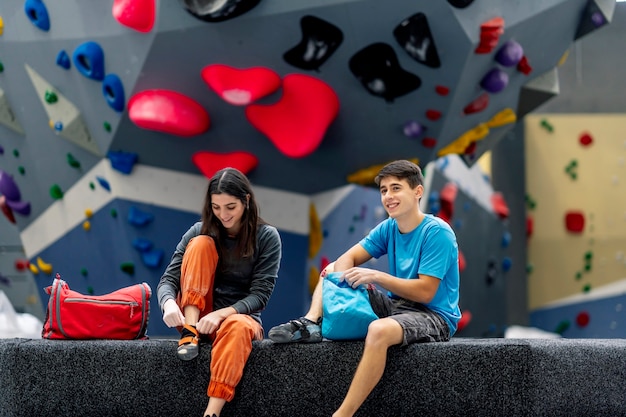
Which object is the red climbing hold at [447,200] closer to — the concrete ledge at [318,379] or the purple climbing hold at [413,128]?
the purple climbing hold at [413,128]

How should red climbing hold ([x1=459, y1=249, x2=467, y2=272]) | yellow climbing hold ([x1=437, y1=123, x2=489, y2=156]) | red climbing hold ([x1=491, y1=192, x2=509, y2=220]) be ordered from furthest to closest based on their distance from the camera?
red climbing hold ([x1=491, y1=192, x2=509, y2=220])
red climbing hold ([x1=459, y1=249, x2=467, y2=272])
yellow climbing hold ([x1=437, y1=123, x2=489, y2=156])

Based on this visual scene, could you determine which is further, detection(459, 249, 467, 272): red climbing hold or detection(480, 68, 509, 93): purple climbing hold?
detection(459, 249, 467, 272): red climbing hold

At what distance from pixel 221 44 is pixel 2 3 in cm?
235

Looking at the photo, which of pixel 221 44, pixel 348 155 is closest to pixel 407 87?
pixel 348 155

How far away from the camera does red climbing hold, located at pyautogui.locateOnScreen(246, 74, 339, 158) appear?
242 inches

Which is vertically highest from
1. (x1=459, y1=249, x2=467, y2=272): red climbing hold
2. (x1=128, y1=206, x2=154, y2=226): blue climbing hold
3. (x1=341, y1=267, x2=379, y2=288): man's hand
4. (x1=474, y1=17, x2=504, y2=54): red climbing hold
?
(x1=474, y1=17, x2=504, y2=54): red climbing hold

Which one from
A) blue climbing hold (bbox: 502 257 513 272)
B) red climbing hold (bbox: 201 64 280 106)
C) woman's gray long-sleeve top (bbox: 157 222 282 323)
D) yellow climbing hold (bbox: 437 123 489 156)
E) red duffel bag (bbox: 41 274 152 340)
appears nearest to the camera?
red duffel bag (bbox: 41 274 152 340)

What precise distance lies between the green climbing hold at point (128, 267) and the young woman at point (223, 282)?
12.5 ft

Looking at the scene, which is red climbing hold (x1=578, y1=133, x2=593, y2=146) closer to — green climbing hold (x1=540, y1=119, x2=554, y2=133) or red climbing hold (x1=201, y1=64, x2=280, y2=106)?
green climbing hold (x1=540, y1=119, x2=554, y2=133)

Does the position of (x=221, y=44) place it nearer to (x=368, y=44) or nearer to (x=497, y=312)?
(x=368, y=44)

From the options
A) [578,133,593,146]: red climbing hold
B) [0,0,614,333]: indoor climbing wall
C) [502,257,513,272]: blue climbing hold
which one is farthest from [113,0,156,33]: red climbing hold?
[578,133,593,146]: red climbing hold

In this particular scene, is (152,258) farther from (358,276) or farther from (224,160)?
→ (358,276)

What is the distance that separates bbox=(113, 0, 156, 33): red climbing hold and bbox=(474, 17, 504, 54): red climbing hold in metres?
2.44

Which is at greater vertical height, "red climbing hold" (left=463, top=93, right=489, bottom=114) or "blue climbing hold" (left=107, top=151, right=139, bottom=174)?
"red climbing hold" (left=463, top=93, right=489, bottom=114)
